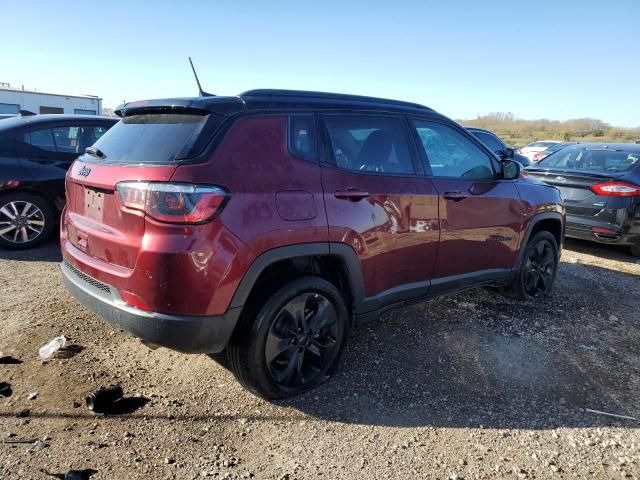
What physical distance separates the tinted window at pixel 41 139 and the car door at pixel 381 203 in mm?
4427

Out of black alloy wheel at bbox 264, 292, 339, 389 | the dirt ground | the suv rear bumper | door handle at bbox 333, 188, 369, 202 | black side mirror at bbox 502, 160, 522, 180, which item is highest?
black side mirror at bbox 502, 160, 522, 180

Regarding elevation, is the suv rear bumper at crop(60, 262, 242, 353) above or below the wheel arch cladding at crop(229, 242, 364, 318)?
below

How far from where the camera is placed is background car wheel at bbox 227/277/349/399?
2.85 metres

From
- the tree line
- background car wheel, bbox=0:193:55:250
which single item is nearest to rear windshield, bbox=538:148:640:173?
background car wheel, bbox=0:193:55:250

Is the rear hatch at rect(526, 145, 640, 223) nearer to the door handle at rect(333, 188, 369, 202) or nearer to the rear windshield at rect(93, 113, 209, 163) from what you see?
the door handle at rect(333, 188, 369, 202)

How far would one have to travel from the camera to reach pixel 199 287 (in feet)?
8.32

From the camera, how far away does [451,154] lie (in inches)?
159

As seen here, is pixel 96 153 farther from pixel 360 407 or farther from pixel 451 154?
pixel 451 154

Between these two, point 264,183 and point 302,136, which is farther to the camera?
point 302,136

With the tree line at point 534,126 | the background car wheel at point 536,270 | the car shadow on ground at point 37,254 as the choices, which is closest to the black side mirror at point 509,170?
the background car wheel at point 536,270

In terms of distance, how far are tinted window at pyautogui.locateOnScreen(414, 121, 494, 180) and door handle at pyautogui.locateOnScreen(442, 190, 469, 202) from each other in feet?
0.50

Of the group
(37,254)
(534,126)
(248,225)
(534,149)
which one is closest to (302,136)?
(248,225)

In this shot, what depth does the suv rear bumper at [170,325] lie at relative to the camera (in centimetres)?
257

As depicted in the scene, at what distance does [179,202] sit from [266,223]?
482mm
